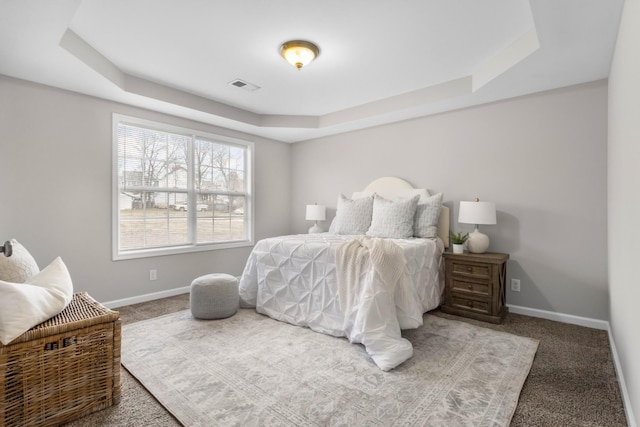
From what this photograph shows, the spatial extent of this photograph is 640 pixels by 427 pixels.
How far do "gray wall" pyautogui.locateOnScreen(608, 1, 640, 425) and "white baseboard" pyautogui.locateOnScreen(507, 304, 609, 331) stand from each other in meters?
0.92

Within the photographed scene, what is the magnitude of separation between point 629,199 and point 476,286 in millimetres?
1626

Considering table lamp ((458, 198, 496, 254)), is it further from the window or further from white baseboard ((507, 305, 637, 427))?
the window

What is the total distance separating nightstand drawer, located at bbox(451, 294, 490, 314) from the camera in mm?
2979

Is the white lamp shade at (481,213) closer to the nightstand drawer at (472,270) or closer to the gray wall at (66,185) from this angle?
the nightstand drawer at (472,270)

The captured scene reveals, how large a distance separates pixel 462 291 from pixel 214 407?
8.04 feet

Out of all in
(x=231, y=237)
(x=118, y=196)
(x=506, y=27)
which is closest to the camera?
(x=506, y=27)

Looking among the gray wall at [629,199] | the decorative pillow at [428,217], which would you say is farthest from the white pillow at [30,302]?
the decorative pillow at [428,217]

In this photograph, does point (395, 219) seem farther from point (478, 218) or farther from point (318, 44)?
point (318, 44)

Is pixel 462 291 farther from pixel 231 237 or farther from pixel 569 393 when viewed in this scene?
pixel 231 237

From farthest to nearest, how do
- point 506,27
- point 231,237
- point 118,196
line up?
point 231,237 → point 118,196 → point 506,27

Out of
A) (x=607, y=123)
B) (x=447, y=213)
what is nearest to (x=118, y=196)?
(x=447, y=213)

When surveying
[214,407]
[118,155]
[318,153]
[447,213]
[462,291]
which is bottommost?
[214,407]

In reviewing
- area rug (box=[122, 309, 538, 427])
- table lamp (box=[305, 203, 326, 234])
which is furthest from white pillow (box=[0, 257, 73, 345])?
table lamp (box=[305, 203, 326, 234])

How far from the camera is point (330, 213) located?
4875 millimetres
